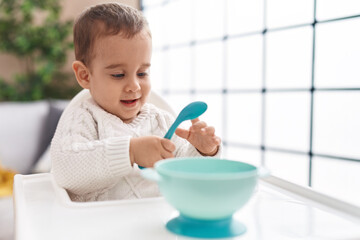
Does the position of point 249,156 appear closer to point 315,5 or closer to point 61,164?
point 315,5

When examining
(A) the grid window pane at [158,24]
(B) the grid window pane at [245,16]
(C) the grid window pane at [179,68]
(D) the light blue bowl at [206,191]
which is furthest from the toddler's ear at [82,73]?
(A) the grid window pane at [158,24]

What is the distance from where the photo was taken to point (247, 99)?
259 cm

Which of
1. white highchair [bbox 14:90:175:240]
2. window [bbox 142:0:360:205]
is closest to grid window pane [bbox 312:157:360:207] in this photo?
window [bbox 142:0:360:205]

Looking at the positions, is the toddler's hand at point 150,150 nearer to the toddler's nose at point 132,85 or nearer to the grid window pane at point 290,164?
the toddler's nose at point 132,85

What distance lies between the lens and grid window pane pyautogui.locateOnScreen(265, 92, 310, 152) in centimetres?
221

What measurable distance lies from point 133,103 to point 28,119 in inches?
68.5

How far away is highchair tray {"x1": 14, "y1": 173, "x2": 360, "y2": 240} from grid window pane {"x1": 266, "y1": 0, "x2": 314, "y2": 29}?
1.69 m

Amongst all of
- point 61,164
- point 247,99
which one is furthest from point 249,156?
point 61,164

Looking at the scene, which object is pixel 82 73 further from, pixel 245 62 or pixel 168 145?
pixel 245 62

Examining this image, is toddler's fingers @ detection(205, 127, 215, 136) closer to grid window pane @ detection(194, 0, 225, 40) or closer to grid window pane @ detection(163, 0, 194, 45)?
grid window pane @ detection(194, 0, 225, 40)

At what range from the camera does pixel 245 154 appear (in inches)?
105

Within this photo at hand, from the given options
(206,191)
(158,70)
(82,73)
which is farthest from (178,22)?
(206,191)

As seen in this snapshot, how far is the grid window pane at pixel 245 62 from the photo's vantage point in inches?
98.0

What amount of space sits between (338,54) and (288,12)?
17.5 inches
